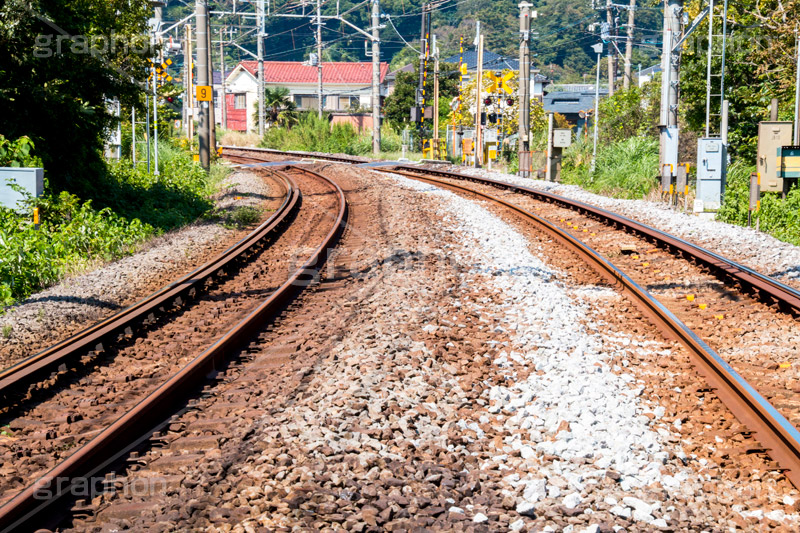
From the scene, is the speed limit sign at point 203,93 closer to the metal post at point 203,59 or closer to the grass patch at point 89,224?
the metal post at point 203,59

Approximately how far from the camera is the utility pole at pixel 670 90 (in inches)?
829

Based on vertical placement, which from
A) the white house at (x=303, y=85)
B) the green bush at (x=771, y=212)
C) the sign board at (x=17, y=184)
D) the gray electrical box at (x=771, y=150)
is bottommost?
the green bush at (x=771, y=212)

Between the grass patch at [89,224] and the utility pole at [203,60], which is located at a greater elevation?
the utility pole at [203,60]

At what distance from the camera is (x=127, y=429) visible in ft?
17.6

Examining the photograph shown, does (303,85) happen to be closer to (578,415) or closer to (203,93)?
(203,93)

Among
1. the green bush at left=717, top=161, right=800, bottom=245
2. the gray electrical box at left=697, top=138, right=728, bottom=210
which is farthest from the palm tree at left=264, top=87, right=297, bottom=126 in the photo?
the green bush at left=717, top=161, right=800, bottom=245

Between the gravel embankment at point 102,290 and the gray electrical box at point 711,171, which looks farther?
the gray electrical box at point 711,171

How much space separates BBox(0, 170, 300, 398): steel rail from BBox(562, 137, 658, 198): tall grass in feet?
46.4

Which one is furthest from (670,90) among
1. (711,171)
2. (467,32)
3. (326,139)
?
(467,32)

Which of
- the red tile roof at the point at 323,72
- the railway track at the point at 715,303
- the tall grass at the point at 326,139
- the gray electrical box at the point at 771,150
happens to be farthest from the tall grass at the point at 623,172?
the red tile roof at the point at 323,72

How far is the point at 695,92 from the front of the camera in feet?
90.0

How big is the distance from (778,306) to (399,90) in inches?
2306

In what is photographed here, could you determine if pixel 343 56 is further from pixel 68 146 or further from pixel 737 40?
pixel 68 146

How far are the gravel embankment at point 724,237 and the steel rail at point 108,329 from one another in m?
7.43
